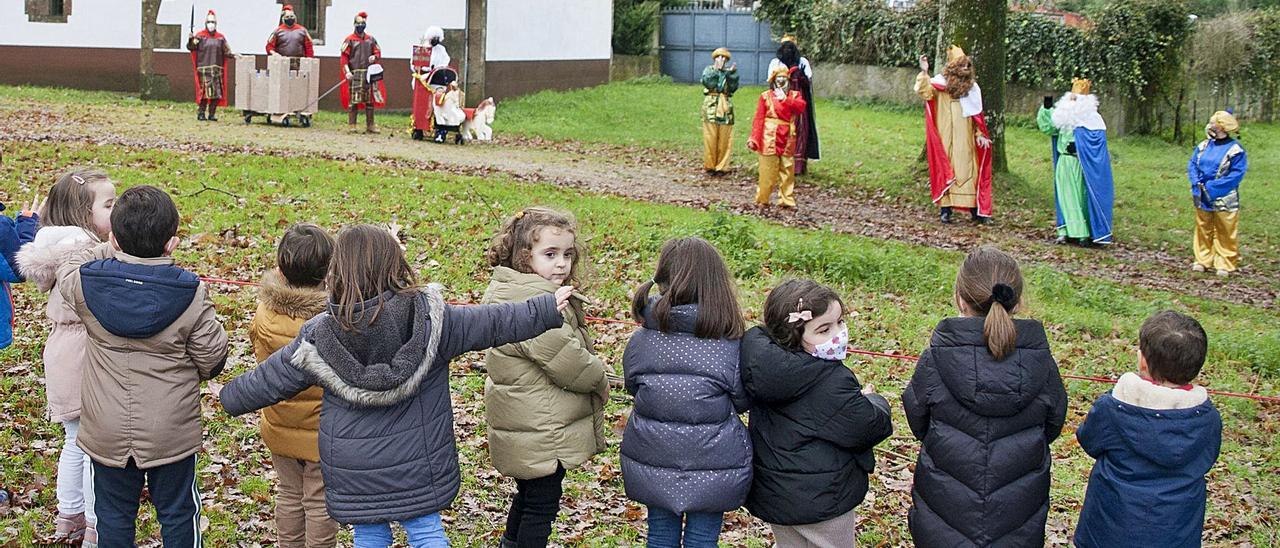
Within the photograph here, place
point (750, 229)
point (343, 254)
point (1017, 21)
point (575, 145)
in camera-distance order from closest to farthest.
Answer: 1. point (343, 254)
2. point (750, 229)
3. point (575, 145)
4. point (1017, 21)

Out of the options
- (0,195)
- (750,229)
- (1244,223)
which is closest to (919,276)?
(750,229)

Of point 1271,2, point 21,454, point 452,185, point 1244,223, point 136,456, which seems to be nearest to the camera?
point 136,456

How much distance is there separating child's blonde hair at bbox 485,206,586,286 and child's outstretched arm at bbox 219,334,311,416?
2.87 feet

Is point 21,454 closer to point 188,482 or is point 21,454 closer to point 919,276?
point 188,482

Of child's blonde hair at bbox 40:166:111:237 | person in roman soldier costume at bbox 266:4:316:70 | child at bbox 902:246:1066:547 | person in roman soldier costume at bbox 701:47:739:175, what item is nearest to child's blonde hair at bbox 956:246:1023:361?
child at bbox 902:246:1066:547

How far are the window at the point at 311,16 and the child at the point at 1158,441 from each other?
18597mm

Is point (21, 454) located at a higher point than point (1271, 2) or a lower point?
lower

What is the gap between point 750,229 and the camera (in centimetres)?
1109

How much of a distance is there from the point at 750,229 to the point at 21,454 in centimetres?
637

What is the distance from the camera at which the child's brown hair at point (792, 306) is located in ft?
13.9

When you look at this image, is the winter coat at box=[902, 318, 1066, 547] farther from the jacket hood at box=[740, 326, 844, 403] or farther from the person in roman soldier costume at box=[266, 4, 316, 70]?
the person in roman soldier costume at box=[266, 4, 316, 70]

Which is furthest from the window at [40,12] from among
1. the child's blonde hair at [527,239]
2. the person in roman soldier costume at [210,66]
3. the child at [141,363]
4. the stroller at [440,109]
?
the child's blonde hair at [527,239]

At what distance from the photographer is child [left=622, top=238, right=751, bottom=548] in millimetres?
4340

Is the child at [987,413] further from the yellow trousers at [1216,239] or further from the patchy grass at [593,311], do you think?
the yellow trousers at [1216,239]
